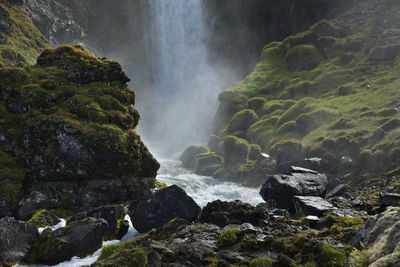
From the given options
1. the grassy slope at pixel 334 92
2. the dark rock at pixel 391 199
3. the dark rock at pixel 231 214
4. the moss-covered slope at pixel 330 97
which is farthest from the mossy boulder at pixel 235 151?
the dark rock at pixel 231 214

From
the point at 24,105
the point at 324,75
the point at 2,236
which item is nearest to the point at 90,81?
the point at 24,105

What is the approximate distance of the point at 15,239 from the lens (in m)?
18.9

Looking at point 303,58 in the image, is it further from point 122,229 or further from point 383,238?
point 383,238

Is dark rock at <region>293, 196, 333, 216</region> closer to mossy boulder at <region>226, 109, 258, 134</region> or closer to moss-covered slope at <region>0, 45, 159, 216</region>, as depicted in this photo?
moss-covered slope at <region>0, 45, 159, 216</region>

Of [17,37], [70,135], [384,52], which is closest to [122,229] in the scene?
[70,135]

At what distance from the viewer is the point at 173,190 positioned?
27.0m

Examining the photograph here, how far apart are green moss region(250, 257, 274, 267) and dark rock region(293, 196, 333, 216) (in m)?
10.6

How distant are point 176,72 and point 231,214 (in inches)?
3984

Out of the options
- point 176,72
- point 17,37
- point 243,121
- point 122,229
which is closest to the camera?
point 122,229

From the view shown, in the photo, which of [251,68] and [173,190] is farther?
[251,68]

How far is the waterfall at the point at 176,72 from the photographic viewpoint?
110 m

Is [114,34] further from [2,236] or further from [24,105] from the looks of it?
[2,236]

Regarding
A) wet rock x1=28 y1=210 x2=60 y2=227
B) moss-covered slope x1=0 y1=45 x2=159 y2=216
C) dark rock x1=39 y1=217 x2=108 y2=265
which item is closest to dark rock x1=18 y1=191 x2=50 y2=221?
moss-covered slope x1=0 y1=45 x2=159 y2=216

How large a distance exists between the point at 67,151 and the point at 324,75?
209ft
